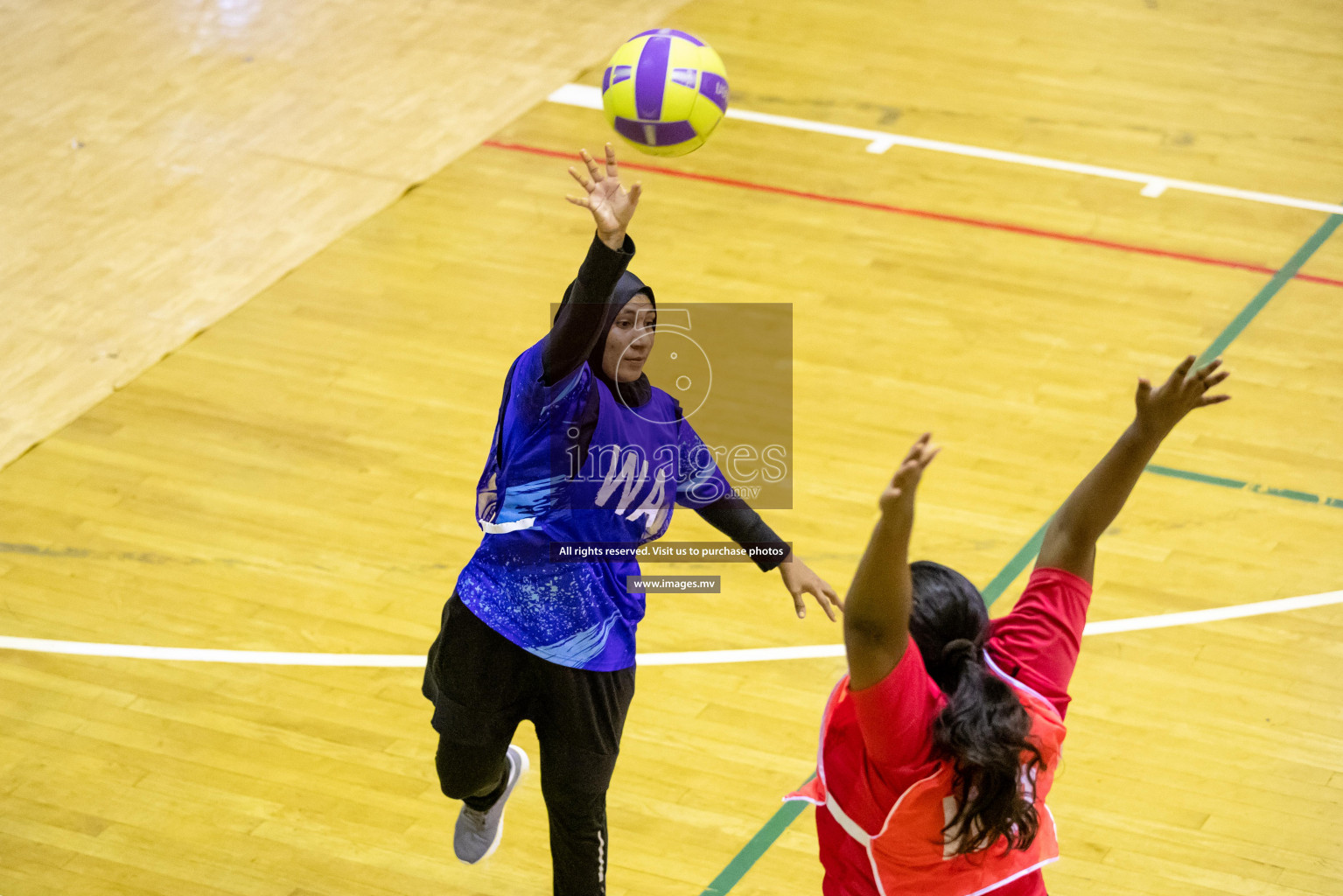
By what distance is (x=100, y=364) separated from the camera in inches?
279

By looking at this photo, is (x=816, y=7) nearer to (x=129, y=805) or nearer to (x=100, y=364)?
(x=100, y=364)

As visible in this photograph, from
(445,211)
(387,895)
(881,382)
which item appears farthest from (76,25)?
(387,895)

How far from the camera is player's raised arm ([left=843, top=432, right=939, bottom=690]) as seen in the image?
2275mm

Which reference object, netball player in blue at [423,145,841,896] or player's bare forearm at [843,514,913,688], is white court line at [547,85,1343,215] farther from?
player's bare forearm at [843,514,913,688]

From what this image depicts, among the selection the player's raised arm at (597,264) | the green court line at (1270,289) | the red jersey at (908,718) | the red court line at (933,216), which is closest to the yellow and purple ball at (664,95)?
the player's raised arm at (597,264)

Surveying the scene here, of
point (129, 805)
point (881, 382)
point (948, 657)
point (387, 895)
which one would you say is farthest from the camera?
point (881, 382)

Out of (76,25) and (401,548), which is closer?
(401,548)

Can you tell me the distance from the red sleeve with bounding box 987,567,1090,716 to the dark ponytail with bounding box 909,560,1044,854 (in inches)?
4.6

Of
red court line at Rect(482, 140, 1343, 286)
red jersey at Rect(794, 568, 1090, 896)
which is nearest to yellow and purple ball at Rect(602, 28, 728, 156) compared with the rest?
red jersey at Rect(794, 568, 1090, 896)

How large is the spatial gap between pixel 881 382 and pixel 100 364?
3.67 m

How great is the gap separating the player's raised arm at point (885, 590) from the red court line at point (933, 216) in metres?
6.17

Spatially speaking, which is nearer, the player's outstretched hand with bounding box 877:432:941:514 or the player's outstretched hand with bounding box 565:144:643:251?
the player's outstretched hand with bounding box 877:432:941:514

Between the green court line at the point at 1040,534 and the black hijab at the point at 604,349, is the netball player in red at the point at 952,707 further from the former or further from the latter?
the green court line at the point at 1040,534

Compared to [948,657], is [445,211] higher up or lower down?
lower down
